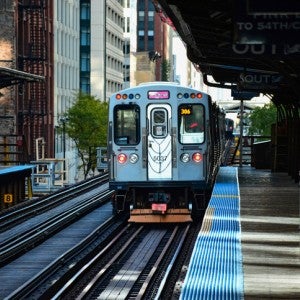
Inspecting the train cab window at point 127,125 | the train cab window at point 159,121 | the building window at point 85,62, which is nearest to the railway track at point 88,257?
the train cab window at point 127,125

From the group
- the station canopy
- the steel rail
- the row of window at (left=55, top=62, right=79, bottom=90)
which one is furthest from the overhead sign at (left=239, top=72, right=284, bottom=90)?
the row of window at (left=55, top=62, right=79, bottom=90)

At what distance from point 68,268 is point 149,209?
7.34 m

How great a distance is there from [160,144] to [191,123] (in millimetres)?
1055

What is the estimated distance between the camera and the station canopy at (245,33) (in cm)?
1034

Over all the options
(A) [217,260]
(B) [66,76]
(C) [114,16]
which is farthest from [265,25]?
(C) [114,16]

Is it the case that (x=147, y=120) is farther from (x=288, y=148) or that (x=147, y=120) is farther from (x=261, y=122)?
(x=261, y=122)

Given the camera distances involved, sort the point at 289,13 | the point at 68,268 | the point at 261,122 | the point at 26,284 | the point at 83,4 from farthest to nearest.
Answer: the point at 83,4 < the point at 261,122 < the point at 68,268 < the point at 26,284 < the point at 289,13

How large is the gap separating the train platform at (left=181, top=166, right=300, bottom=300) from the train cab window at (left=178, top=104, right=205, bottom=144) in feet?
7.70

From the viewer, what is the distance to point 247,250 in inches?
560

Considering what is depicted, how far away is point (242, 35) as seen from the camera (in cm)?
1040

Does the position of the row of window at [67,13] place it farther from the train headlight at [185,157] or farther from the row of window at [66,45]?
the train headlight at [185,157]

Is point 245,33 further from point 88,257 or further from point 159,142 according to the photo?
point 159,142

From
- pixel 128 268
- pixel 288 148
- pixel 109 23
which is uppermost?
pixel 109 23

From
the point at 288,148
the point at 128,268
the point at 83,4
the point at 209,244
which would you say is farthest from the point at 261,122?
the point at 209,244
